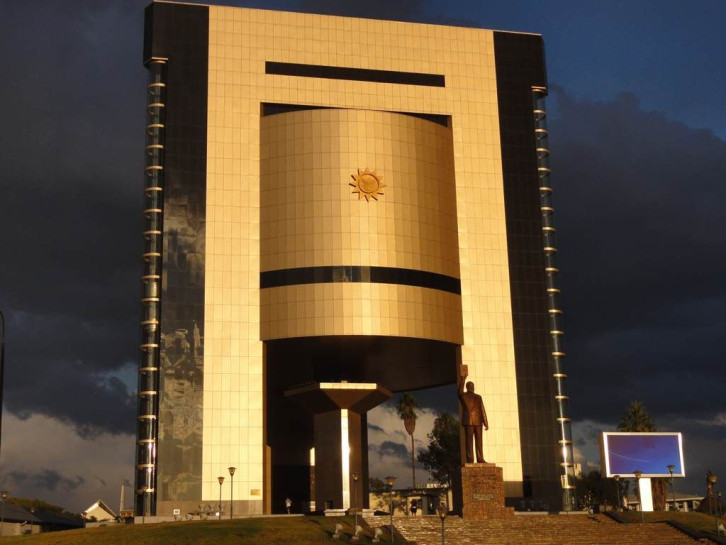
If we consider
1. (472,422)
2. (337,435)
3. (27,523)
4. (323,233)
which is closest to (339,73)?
(323,233)

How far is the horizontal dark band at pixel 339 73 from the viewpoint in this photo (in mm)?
95500

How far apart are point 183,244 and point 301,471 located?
37.1 m

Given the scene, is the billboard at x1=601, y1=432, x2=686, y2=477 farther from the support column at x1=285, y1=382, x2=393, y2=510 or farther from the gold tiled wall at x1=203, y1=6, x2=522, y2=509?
the support column at x1=285, y1=382, x2=393, y2=510

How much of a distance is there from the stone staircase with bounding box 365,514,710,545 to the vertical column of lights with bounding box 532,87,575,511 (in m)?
21.3

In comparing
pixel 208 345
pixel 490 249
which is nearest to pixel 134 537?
pixel 208 345

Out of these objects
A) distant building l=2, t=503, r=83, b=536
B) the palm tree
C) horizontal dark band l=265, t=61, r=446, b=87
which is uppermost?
horizontal dark band l=265, t=61, r=446, b=87

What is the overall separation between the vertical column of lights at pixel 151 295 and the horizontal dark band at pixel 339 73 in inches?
412

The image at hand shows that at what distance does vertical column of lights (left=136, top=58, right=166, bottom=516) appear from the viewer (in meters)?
86.1

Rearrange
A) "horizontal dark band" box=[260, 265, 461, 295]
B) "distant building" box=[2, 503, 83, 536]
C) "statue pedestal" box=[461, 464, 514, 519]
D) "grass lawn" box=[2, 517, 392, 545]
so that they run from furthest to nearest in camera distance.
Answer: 1. "distant building" box=[2, 503, 83, 536]
2. "horizontal dark band" box=[260, 265, 461, 295]
3. "statue pedestal" box=[461, 464, 514, 519]
4. "grass lawn" box=[2, 517, 392, 545]

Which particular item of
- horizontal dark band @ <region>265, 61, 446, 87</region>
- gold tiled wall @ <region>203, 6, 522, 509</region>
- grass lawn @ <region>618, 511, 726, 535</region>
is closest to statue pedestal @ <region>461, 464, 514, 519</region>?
grass lawn @ <region>618, 511, 726, 535</region>

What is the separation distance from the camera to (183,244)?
298 feet

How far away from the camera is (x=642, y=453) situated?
88.7 metres

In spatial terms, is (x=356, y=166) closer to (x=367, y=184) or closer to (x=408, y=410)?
(x=367, y=184)

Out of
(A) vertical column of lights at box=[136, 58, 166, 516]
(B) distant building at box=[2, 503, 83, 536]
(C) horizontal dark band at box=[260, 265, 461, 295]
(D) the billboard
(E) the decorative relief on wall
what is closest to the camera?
Result: (A) vertical column of lights at box=[136, 58, 166, 516]
